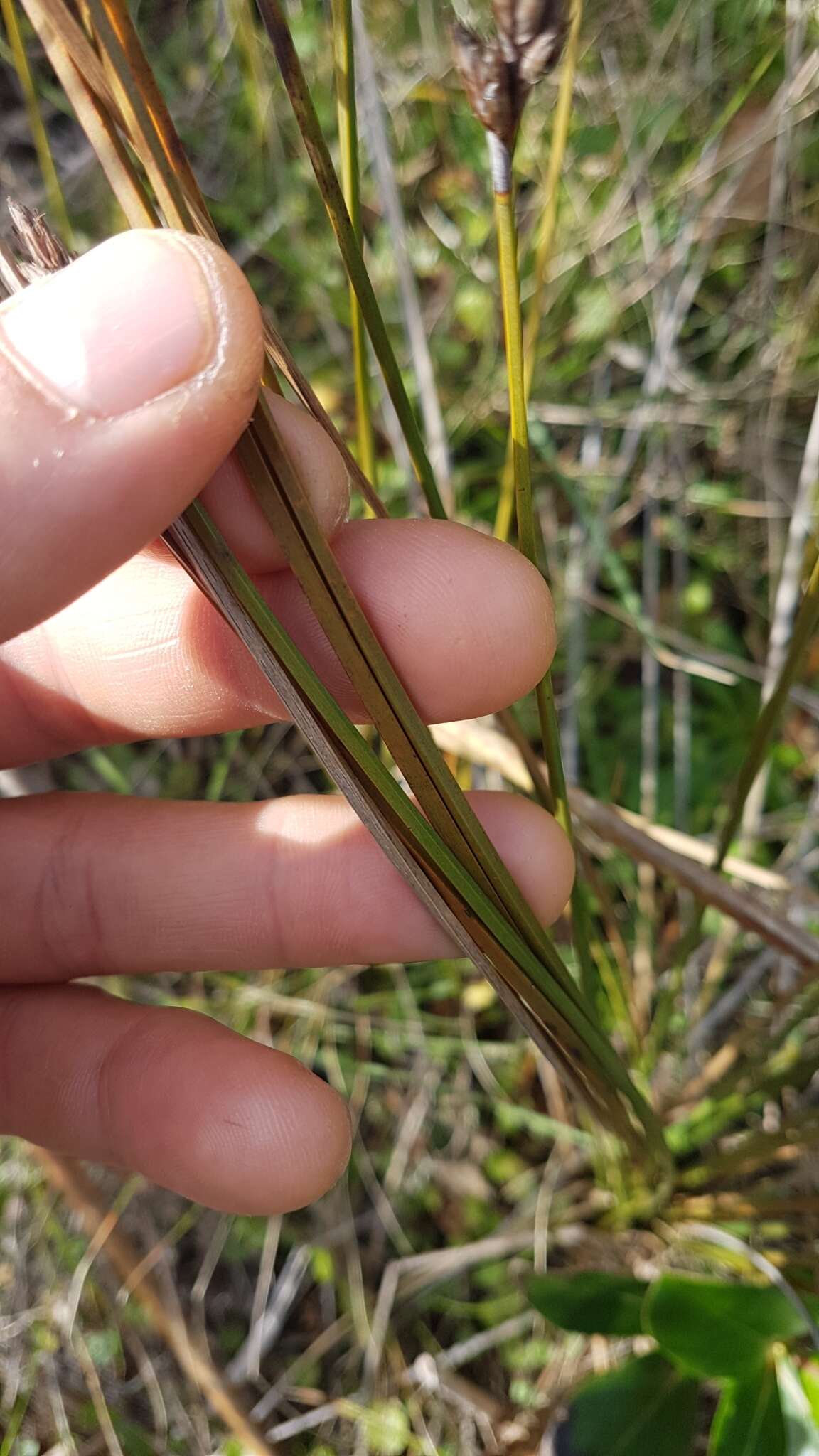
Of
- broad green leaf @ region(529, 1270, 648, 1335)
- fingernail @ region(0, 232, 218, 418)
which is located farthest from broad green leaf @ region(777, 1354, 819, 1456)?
fingernail @ region(0, 232, 218, 418)

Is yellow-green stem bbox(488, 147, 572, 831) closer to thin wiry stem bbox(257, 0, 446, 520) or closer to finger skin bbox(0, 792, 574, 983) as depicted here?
thin wiry stem bbox(257, 0, 446, 520)

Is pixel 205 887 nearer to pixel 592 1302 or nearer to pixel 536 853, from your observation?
pixel 536 853

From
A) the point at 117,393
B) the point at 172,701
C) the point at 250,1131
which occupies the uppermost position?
the point at 117,393

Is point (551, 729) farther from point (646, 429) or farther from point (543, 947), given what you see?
point (646, 429)

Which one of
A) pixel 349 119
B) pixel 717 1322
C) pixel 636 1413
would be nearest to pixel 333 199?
pixel 349 119

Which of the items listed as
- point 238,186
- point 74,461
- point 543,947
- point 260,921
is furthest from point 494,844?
point 238,186

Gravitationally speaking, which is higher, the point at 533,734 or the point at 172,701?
the point at 172,701
